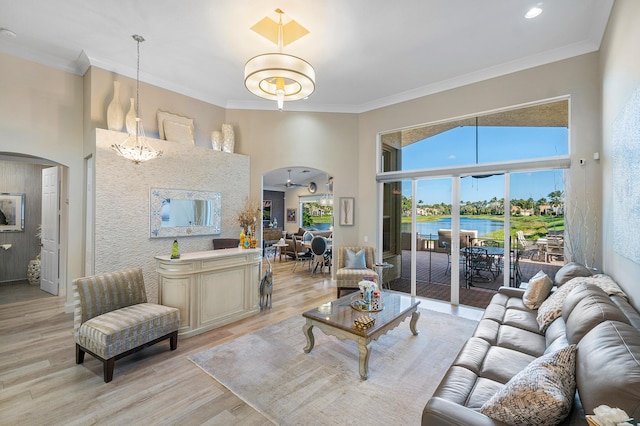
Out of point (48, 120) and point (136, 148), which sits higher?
point (48, 120)

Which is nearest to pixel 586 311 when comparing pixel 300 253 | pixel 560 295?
pixel 560 295

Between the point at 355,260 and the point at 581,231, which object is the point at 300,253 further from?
the point at 581,231

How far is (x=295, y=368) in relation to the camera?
115 inches

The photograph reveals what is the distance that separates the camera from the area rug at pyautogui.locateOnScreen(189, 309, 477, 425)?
2297 mm

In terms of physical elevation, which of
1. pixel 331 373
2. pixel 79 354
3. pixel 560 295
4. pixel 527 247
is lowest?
pixel 331 373

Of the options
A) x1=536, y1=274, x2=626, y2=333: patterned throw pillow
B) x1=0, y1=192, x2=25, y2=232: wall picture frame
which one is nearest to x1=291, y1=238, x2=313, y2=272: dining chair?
x1=536, y1=274, x2=626, y2=333: patterned throw pillow

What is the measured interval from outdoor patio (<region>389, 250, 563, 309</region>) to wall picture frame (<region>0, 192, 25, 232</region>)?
8.14 meters

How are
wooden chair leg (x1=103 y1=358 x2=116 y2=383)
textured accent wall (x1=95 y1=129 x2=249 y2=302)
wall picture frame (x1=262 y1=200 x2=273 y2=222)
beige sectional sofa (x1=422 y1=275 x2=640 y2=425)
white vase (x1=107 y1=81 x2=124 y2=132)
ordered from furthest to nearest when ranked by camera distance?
wall picture frame (x1=262 y1=200 x2=273 y2=222) → white vase (x1=107 y1=81 x2=124 y2=132) → textured accent wall (x1=95 y1=129 x2=249 y2=302) → wooden chair leg (x1=103 y1=358 x2=116 y2=383) → beige sectional sofa (x1=422 y1=275 x2=640 y2=425)

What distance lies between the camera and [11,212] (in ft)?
19.6

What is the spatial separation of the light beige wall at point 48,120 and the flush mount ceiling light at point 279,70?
3.30m

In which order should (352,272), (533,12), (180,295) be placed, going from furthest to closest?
(352,272) → (180,295) → (533,12)

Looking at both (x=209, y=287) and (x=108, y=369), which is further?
(x=209, y=287)

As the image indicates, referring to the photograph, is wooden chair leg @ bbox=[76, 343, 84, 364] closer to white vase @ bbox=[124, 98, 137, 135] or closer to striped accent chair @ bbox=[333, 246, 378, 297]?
white vase @ bbox=[124, 98, 137, 135]

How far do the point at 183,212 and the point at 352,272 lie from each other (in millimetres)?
3246
